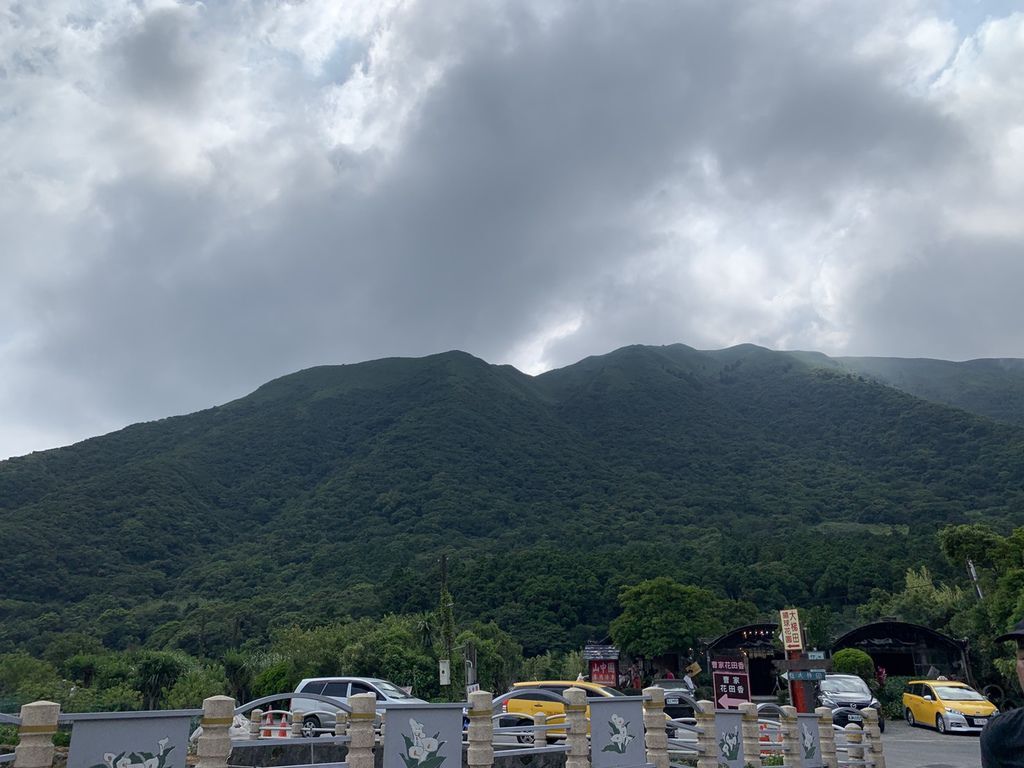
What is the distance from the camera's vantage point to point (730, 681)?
1197 inches

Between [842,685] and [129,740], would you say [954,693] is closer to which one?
[842,685]

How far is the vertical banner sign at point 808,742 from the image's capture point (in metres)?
13.8

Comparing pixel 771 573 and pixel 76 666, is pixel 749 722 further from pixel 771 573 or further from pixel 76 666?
pixel 771 573

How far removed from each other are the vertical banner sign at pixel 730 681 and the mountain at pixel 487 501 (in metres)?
34.4

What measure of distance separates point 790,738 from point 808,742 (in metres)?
0.62

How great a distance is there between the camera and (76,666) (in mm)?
45594

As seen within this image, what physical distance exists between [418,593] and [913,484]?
7638 cm

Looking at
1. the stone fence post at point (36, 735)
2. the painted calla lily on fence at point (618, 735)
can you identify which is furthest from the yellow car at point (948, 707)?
the stone fence post at point (36, 735)

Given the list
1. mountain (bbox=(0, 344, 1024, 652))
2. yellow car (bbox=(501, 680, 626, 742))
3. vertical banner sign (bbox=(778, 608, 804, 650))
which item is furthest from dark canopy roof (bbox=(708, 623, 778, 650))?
mountain (bbox=(0, 344, 1024, 652))

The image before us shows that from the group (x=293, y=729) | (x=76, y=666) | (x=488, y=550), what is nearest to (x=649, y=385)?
(x=488, y=550)

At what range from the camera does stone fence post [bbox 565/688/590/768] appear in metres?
10.3

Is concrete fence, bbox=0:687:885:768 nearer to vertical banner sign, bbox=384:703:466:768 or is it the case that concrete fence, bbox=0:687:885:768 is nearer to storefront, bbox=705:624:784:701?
vertical banner sign, bbox=384:703:466:768

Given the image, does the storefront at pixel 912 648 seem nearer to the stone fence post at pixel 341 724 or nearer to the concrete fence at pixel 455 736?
the concrete fence at pixel 455 736

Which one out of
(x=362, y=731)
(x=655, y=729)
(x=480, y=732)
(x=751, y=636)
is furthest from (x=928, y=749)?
(x=362, y=731)
